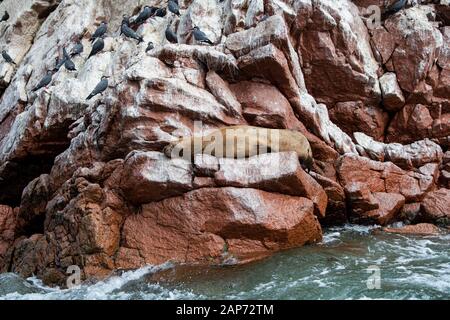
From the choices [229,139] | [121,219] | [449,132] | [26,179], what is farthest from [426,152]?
[26,179]

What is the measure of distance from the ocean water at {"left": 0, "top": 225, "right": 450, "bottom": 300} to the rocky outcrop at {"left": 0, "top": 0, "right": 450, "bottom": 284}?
16.0 inches

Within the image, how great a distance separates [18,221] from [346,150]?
8.11 meters

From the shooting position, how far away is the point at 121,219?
8.72m

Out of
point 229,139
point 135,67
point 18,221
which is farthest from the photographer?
point 18,221

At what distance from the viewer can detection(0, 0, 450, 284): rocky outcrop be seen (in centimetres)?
835

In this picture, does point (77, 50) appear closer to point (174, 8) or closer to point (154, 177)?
point (174, 8)

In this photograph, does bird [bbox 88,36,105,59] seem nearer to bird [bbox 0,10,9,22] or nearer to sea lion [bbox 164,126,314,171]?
sea lion [bbox 164,126,314,171]

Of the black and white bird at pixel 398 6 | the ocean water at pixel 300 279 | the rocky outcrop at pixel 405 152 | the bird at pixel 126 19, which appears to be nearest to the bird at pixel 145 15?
the bird at pixel 126 19

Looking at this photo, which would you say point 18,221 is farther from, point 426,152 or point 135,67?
point 426,152

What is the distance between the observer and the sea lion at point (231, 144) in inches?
352

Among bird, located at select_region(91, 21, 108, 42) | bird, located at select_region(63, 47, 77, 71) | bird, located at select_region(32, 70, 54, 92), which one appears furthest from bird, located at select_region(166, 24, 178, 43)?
bird, located at select_region(32, 70, 54, 92)

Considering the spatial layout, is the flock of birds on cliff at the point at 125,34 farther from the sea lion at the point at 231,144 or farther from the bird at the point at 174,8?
the sea lion at the point at 231,144

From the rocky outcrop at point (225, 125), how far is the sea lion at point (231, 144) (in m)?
0.31

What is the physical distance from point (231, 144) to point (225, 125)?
1.10 m
